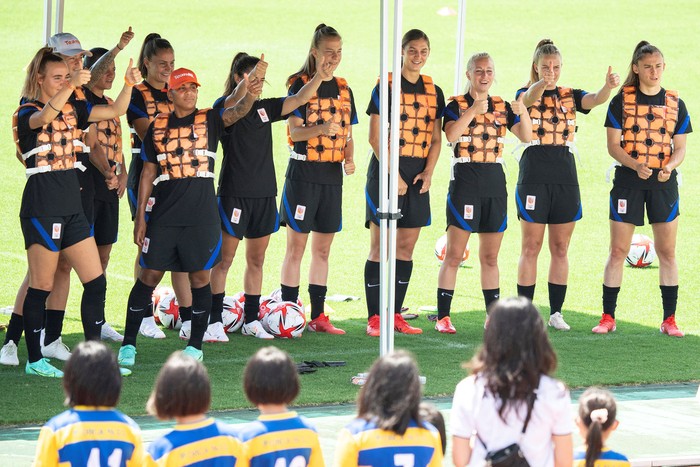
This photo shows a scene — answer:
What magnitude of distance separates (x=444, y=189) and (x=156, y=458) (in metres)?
14.8

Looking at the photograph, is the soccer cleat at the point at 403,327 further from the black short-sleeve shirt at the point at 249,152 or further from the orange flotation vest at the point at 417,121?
the black short-sleeve shirt at the point at 249,152

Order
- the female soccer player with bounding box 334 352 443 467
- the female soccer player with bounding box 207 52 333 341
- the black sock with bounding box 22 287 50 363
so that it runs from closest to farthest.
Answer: the female soccer player with bounding box 334 352 443 467, the black sock with bounding box 22 287 50 363, the female soccer player with bounding box 207 52 333 341

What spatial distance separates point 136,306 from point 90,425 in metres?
3.75

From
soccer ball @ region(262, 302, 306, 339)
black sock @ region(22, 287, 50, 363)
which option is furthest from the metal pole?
black sock @ region(22, 287, 50, 363)

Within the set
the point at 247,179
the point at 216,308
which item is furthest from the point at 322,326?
the point at 247,179

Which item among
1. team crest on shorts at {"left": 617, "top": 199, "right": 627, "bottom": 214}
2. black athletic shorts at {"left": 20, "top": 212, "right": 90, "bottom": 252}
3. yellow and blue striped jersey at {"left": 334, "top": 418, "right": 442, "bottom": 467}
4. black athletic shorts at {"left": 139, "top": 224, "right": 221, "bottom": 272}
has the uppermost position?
team crest on shorts at {"left": 617, "top": 199, "right": 627, "bottom": 214}

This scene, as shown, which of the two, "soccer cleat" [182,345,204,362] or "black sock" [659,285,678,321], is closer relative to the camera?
"soccer cleat" [182,345,204,362]

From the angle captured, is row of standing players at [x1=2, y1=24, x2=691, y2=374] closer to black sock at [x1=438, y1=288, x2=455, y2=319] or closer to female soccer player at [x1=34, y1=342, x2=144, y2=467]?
black sock at [x1=438, y1=288, x2=455, y2=319]

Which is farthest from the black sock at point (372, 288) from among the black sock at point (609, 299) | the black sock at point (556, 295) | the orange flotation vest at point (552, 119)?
the black sock at point (609, 299)

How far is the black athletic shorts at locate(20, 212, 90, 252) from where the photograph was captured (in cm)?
709

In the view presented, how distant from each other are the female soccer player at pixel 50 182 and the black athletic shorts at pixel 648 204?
367 cm

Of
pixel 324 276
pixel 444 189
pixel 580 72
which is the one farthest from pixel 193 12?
A: pixel 324 276

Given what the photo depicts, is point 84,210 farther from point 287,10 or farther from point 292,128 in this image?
point 287,10

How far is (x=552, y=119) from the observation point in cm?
902
